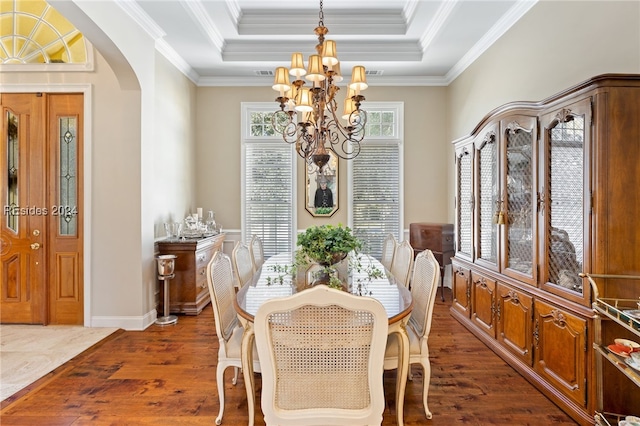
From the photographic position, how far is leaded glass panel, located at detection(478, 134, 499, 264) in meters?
3.22

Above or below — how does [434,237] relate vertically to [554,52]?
below

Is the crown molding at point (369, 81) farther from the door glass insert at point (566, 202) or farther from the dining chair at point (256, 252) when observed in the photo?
the door glass insert at point (566, 202)

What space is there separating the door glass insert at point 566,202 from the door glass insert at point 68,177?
178 inches

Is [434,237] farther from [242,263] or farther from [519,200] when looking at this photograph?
[242,263]

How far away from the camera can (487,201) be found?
337 centimetres

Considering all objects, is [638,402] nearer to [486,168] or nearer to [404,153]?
[486,168]

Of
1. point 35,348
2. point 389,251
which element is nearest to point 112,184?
point 35,348

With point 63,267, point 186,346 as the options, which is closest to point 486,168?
point 186,346

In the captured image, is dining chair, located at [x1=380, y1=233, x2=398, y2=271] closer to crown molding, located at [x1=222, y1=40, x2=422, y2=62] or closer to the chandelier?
the chandelier

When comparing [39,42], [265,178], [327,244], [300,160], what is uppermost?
[39,42]

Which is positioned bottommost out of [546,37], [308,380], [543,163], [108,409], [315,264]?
[108,409]

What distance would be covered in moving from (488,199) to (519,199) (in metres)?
0.52

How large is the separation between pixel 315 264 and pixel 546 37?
9.77ft

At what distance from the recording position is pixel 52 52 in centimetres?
377
